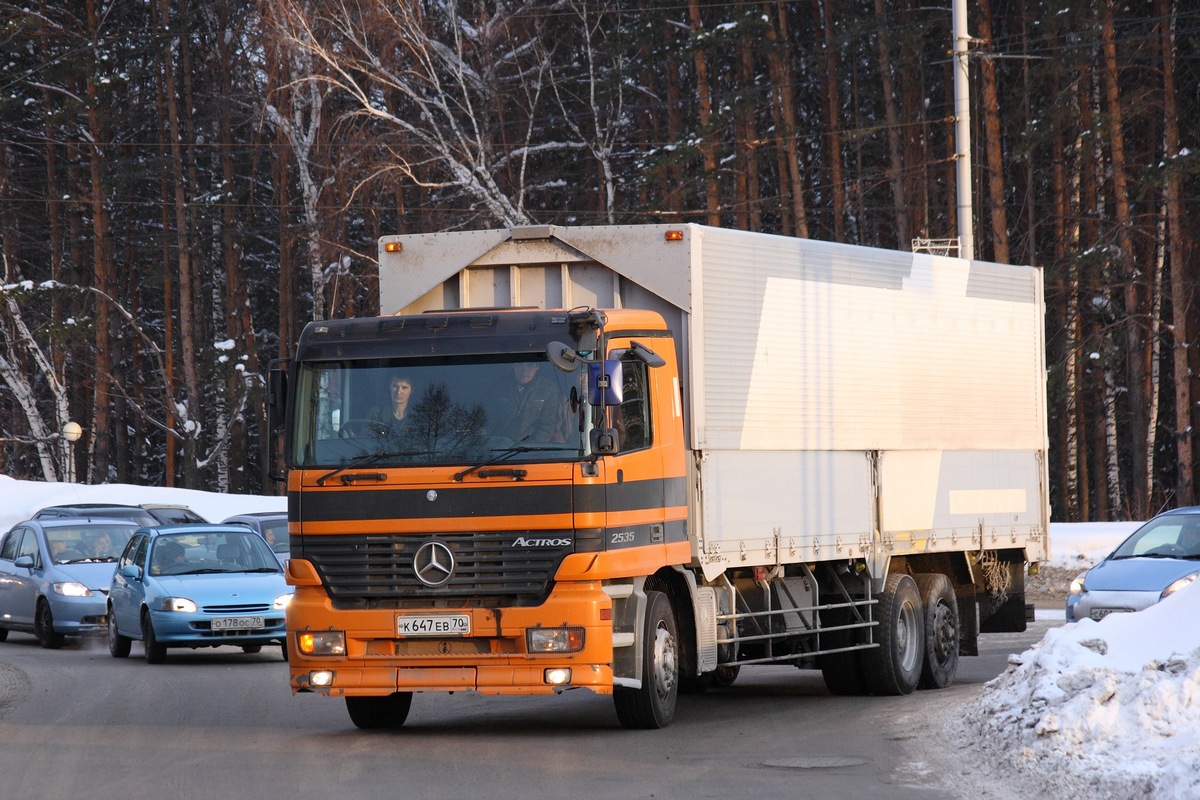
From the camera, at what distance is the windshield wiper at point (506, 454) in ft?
36.9

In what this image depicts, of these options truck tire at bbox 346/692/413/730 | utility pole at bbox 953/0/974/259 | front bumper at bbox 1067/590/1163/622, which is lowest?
truck tire at bbox 346/692/413/730

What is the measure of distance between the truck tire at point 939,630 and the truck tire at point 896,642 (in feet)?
0.53

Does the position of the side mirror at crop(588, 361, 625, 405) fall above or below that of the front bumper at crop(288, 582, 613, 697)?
above

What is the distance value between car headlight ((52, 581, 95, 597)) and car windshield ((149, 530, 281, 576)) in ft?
6.21

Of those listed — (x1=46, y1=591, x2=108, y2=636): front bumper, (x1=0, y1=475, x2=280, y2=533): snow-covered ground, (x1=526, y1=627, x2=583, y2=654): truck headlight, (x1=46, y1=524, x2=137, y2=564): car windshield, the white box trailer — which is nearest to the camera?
(x1=526, y1=627, x2=583, y2=654): truck headlight

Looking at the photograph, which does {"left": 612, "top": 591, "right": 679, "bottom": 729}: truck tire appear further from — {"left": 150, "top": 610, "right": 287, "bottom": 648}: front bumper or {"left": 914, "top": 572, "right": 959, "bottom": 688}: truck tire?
{"left": 150, "top": 610, "right": 287, "bottom": 648}: front bumper

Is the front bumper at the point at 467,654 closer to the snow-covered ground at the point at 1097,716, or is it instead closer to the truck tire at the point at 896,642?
the snow-covered ground at the point at 1097,716

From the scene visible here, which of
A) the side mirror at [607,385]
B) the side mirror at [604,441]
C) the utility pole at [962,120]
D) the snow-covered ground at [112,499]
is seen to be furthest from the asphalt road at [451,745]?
the snow-covered ground at [112,499]

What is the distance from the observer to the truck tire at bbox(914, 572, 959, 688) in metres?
15.6

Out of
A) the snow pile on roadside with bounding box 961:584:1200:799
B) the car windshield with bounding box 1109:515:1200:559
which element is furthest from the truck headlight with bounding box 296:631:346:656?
the car windshield with bounding box 1109:515:1200:559

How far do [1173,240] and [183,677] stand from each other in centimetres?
2766

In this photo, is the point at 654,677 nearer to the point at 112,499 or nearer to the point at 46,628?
the point at 46,628

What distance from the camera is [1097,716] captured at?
31.7ft

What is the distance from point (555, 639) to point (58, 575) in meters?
12.4
